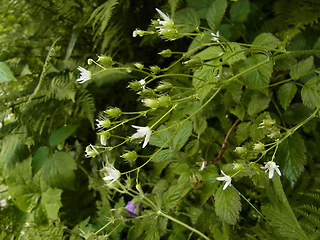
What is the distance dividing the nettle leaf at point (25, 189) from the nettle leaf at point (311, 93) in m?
0.81

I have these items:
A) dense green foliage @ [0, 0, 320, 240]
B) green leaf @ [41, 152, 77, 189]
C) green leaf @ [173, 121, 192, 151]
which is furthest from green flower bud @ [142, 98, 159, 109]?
green leaf @ [41, 152, 77, 189]

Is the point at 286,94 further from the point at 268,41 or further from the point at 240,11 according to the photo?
the point at 240,11

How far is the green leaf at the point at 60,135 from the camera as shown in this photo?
1.01 m

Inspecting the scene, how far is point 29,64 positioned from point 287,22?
0.87 meters

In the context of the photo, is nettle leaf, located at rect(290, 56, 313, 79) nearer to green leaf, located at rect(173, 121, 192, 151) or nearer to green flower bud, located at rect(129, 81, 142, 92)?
green leaf, located at rect(173, 121, 192, 151)

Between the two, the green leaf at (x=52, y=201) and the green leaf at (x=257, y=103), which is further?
the green leaf at (x=52, y=201)

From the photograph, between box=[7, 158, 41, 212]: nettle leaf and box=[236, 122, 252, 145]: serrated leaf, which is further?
box=[7, 158, 41, 212]: nettle leaf

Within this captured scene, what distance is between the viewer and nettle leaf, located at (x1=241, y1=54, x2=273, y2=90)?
2.65 feet

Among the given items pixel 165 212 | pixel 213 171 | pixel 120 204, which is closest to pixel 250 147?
pixel 213 171

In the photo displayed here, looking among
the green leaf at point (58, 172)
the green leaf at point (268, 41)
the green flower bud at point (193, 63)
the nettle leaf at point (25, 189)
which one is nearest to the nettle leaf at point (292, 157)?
the green leaf at point (268, 41)

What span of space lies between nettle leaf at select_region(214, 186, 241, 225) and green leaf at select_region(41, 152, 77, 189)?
475mm

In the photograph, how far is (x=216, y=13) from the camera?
917 mm

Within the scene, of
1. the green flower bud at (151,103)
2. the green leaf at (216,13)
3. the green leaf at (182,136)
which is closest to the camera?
the green flower bud at (151,103)

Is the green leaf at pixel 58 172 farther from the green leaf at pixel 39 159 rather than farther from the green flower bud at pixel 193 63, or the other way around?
the green flower bud at pixel 193 63
